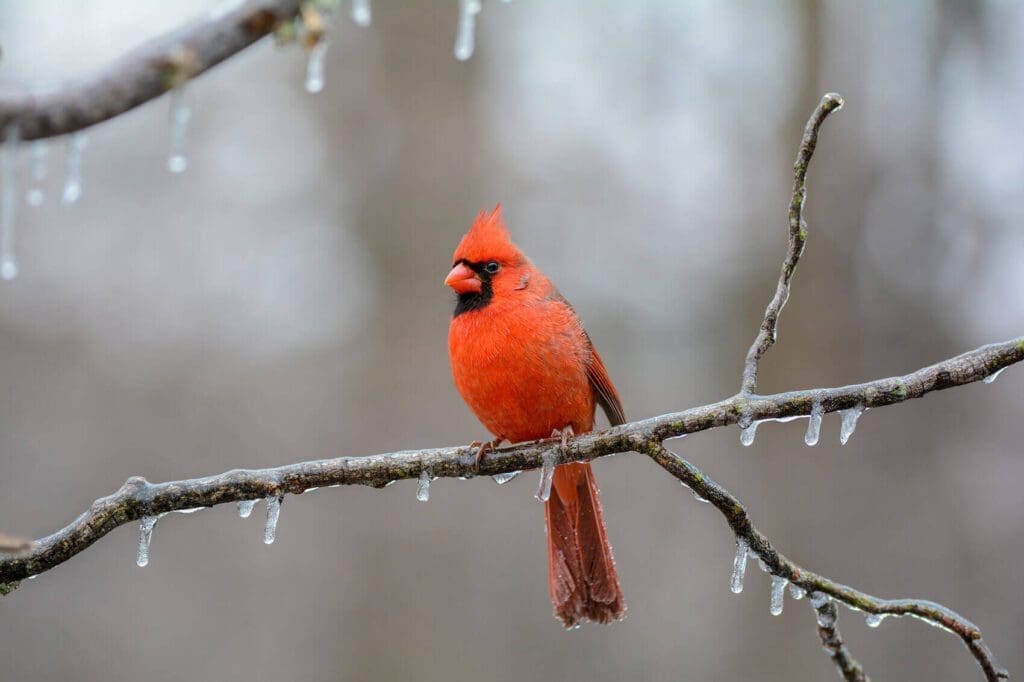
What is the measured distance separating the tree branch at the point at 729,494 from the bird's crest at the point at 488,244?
1.20 meters

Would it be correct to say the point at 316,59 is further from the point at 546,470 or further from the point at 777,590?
the point at 777,590

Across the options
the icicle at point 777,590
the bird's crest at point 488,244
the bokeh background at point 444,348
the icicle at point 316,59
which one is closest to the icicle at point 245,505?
the icicle at point 316,59

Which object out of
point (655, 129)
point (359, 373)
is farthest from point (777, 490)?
point (359, 373)

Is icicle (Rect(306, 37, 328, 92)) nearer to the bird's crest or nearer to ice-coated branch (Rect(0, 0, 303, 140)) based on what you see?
ice-coated branch (Rect(0, 0, 303, 140))

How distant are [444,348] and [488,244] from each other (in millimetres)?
4032

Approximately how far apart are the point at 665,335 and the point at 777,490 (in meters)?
1.72

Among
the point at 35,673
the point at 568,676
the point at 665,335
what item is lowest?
the point at 568,676

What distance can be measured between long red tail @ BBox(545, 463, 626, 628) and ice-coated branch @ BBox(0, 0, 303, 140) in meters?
2.01

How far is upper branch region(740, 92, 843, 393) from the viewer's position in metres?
1.98

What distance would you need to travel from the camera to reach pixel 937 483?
5273 mm

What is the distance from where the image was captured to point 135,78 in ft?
4.05

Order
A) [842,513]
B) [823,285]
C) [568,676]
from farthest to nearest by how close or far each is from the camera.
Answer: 1. [568,676]
2. [823,285]
3. [842,513]

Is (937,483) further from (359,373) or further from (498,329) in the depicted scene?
(359,373)

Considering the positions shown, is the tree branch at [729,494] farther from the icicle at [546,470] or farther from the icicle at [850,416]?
the icicle at [546,470]
